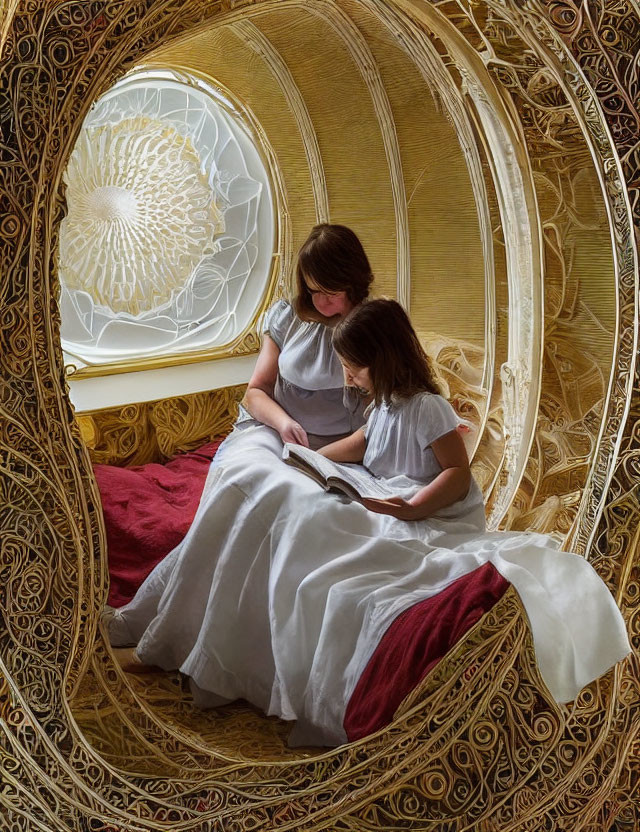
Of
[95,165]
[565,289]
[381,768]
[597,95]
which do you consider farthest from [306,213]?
[381,768]

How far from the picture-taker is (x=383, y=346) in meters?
1.54

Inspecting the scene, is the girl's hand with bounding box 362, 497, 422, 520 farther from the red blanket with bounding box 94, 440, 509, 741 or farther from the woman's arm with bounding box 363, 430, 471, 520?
the red blanket with bounding box 94, 440, 509, 741

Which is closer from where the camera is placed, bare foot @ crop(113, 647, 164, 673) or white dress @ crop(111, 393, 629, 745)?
white dress @ crop(111, 393, 629, 745)

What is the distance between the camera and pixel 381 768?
1.45 metres

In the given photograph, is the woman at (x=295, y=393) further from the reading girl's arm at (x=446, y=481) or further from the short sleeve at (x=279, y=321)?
the reading girl's arm at (x=446, y=481)

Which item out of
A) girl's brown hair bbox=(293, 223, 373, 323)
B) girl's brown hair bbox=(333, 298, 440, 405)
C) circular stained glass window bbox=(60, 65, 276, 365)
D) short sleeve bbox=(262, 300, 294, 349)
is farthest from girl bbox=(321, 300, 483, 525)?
circular stained glass window bbox=(60, 65, 276, 365)

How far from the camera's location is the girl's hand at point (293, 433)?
176cm

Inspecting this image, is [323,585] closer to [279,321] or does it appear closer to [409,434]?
[409,434]

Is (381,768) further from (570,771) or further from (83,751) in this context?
(83,751)

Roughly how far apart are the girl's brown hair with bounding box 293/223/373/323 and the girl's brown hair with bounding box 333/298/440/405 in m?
0.11

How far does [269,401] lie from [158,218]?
77 centimetres

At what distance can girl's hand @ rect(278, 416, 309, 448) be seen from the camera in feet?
5.78

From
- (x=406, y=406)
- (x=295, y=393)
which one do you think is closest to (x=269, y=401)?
(x=295, y=393)

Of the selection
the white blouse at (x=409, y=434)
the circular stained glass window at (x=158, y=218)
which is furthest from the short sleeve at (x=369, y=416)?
the circular stained glass window at (x=158, y=218)
